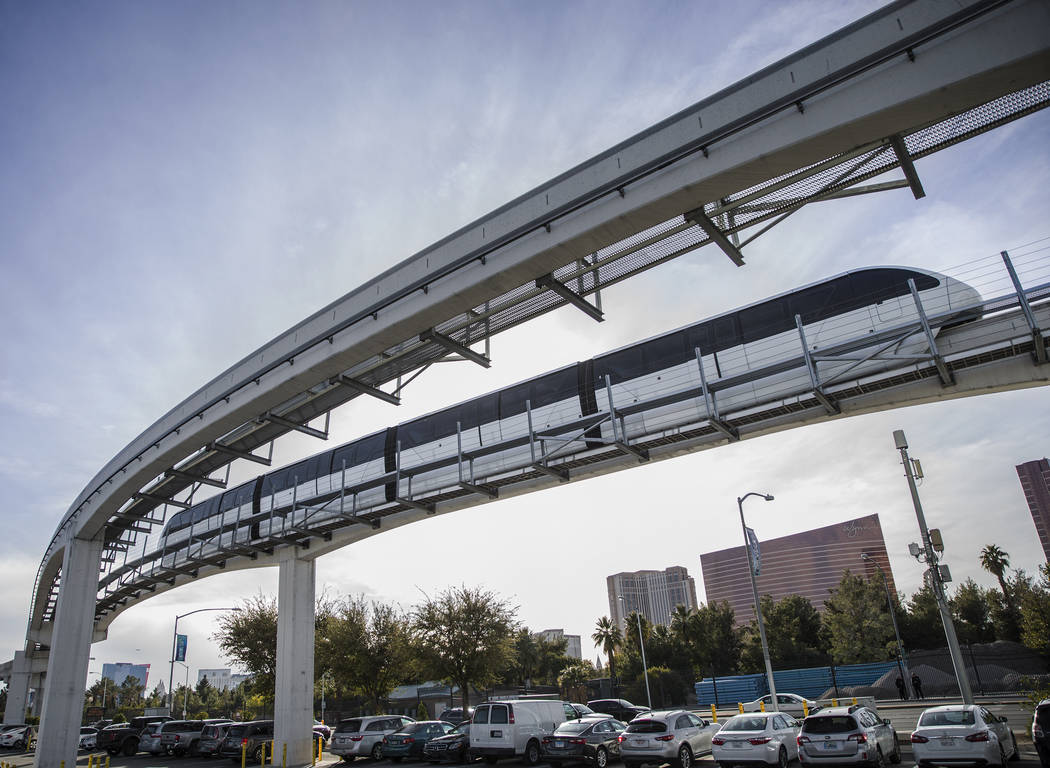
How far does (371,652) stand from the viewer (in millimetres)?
35719

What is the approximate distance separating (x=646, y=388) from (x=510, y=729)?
9915 mm

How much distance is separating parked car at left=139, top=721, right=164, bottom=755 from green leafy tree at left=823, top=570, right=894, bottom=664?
48.5 meters


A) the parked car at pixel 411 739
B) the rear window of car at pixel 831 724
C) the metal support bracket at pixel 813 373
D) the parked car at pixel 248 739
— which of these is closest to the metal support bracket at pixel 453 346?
the metal support bracket at pixel 813 373

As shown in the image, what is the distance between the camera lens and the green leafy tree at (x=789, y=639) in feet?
193

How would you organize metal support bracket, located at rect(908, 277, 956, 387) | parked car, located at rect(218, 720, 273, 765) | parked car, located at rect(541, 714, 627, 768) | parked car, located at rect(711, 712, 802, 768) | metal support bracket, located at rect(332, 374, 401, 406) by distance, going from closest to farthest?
metal support bracket, located at rect(908, 277, 956, 387) < metal support bracket, located at rect(332, 374, 401, 406) < parked car, located at rect(711, 712, 802, 768) < parked car, located at rect(541, 714, 627, 768) < parked car, located at rect(218, 720, 273, 765)

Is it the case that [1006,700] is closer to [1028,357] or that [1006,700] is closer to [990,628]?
[1028,357]

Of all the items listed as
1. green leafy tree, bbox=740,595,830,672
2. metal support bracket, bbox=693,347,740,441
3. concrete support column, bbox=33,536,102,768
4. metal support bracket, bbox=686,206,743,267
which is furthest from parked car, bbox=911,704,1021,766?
green leafy tree, bbox=740,595,830,672

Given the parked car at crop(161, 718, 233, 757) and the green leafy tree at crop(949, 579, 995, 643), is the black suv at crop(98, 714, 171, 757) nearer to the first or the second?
the parked car at crop(161, 718, 233, 757)

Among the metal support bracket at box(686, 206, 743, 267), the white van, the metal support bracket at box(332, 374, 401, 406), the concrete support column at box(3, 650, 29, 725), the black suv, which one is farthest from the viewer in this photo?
the concrete support column at box(3, 650, 29, 725)

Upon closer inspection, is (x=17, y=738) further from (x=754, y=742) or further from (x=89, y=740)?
(x=754, y=742)

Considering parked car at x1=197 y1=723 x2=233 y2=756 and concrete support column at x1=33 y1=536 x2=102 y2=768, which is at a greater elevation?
concrete support column at x1=33 y1=536 x2=102 y2=768

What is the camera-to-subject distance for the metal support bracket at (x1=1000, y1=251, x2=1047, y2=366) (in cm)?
1310

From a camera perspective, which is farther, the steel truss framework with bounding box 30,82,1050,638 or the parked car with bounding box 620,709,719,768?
the parked car with bounding box 620,709,719,768

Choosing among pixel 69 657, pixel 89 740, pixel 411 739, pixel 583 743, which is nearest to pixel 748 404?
pixel 583 743
